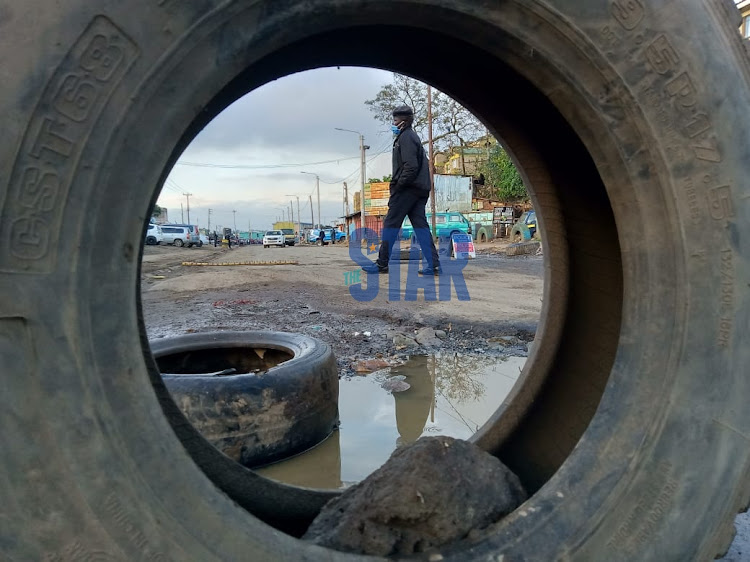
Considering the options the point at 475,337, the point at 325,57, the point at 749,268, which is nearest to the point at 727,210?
the point at 749,268

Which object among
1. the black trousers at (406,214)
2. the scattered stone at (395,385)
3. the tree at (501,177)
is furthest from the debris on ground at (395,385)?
the tree at (501,177)

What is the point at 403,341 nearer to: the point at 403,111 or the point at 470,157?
the point at 403,111

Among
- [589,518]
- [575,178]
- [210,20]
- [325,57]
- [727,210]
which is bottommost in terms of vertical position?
[589,518]

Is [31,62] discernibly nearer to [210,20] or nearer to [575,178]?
[210,20]

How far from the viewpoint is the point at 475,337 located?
4426mm

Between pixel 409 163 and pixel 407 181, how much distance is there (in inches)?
10.6

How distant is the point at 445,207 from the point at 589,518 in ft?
107

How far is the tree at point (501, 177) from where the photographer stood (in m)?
30.9

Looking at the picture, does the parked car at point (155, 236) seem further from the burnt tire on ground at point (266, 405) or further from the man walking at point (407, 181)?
the burnt tire on ground at point (266, 405)

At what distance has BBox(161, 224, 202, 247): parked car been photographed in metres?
38.0

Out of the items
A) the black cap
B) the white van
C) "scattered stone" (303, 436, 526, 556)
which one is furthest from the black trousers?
the white van

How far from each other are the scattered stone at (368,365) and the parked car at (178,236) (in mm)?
37571

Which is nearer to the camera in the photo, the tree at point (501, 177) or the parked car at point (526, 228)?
the parked car at point (526, 228)

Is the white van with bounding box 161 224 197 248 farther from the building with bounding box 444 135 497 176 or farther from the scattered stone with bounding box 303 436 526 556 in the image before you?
the scattered stone with bounding box 303 436 526 556
